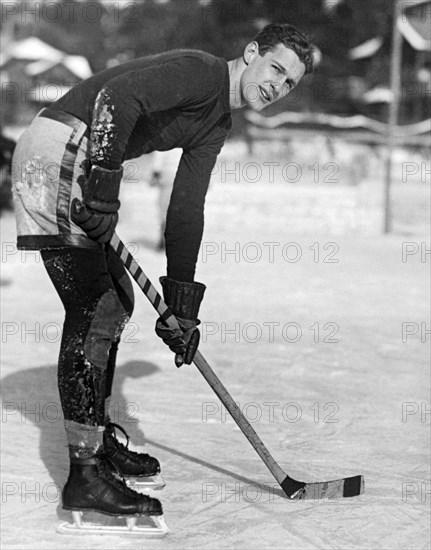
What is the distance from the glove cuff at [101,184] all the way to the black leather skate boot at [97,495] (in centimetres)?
79

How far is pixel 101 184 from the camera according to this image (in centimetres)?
262

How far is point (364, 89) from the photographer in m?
35.1

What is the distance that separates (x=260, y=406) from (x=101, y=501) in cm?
186

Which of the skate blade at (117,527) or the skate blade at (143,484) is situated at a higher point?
the skate blade at (143,484)

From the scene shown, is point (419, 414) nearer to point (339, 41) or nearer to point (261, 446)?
point (261, 446)

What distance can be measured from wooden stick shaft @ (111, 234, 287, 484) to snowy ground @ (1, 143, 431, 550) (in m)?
0.17

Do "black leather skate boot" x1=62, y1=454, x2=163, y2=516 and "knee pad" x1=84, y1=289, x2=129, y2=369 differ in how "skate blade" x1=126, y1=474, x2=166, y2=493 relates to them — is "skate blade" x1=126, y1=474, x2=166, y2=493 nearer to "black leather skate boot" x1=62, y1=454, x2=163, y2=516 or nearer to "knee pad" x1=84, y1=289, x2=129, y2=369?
"black leather skate boot" x1=62, y1=454, x2=163, y2=516

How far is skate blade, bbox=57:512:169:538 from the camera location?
2809mm

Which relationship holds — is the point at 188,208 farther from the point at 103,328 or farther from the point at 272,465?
the point at 272,465

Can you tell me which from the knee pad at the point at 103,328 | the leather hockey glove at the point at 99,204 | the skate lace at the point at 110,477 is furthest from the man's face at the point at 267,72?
the skate lace at the point at 110,477

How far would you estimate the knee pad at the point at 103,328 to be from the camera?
279 cm

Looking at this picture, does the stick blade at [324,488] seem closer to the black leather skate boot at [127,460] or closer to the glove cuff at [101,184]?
the black leather skate boot at [127,460]

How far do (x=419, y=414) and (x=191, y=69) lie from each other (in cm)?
243

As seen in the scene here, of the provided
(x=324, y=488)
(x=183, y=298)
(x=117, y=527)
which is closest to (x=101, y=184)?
(x=183, y=298)
